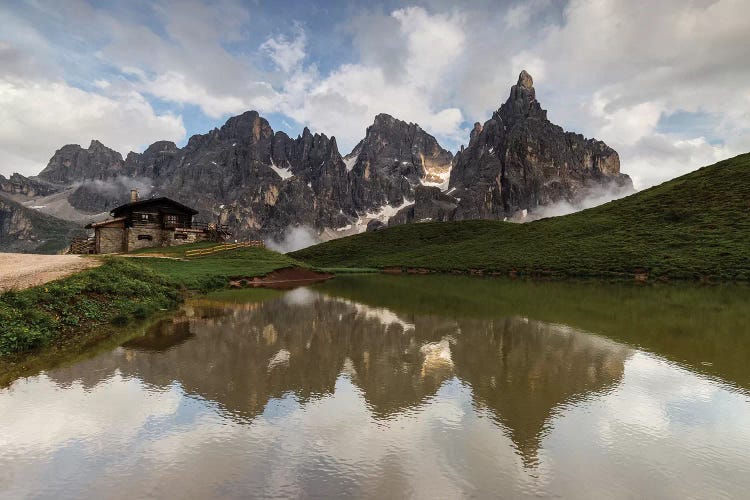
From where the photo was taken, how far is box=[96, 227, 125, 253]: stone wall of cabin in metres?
64.5

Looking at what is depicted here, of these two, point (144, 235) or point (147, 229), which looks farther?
point (147, 229)

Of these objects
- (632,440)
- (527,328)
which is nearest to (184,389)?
(632,440)

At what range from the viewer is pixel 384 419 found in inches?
324

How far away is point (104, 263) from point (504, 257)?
244 feet

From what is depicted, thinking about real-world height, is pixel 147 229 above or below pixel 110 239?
above

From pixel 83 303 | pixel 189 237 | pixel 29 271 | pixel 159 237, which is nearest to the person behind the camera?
pixel 83 303

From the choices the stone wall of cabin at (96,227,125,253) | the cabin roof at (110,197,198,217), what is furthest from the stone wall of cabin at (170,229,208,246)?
the stone wall of cabin at (96,227,125,253)

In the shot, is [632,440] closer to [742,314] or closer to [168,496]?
[168,496]

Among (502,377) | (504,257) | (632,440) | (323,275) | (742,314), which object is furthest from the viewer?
(504,257)

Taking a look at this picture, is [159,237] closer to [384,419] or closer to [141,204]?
[141,204]

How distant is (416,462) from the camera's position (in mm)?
6496

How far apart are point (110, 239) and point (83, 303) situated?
56.4m

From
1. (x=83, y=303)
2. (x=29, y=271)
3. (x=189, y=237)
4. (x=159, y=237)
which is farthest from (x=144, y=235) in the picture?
(x=83, y=303)

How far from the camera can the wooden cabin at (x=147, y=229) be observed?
2564 inches
